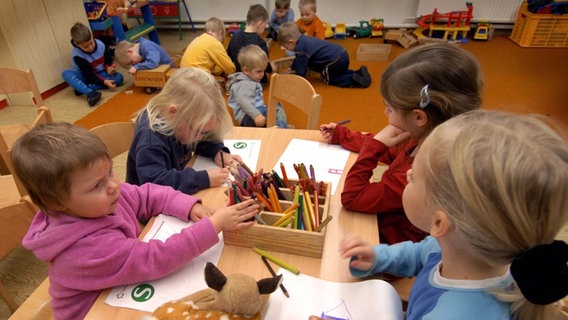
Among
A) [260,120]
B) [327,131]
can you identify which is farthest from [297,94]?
[260,120]

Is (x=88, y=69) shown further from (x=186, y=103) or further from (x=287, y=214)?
(x=287, y=214)

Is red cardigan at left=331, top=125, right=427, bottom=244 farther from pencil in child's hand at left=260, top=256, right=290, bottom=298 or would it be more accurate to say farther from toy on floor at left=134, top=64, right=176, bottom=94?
toy on floor at left=134, top=64, right=176, bottom=94

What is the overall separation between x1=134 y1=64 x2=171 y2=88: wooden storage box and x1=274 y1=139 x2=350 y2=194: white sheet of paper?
2.71 metres

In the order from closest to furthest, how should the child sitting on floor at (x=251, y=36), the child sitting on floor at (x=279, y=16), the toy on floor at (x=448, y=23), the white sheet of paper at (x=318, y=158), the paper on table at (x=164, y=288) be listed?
the paper on table at (x=164, y=288) → the white sheet of paper at (x=318, y=158) → the child sitting on floor at (x=251, y=36) → the child sitting on floor at (x=279, y=16) → the toy on floor at (x=448, y=23)

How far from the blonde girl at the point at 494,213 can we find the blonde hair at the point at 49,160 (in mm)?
747

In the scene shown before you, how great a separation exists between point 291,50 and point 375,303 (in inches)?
138

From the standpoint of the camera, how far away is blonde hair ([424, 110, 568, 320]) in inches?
20.1

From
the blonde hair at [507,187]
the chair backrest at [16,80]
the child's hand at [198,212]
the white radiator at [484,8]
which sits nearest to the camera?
the blonde hair at [507,187]

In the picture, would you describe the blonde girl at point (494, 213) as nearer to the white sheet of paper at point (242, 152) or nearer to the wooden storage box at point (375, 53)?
the white sheet of paper at point (242, 152)

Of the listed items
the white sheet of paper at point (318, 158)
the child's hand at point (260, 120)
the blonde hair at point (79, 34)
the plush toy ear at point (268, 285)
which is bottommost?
the child's hand at point (260, 120)

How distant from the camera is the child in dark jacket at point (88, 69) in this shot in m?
3.60

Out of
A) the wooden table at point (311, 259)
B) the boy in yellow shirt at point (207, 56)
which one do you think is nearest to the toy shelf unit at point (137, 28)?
the boy in yellow shirt at point (207, 56)

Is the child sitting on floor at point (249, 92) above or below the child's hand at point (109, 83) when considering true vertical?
above

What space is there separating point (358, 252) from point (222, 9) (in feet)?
17.9
